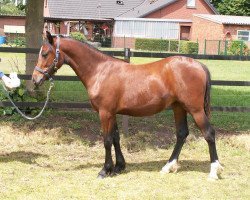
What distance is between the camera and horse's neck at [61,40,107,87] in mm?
6234

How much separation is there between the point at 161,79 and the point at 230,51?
99.4 ft

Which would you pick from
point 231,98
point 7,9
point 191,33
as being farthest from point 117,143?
point 7,9

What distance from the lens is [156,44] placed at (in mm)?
39875

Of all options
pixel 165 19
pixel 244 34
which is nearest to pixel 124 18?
pixel 165 19

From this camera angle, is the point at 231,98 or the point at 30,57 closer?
the point at 30,57

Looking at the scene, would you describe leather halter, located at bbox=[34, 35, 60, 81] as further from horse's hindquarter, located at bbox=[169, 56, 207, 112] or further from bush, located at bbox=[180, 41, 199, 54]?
bush, located at bbox=[180, 41, 199, 54]

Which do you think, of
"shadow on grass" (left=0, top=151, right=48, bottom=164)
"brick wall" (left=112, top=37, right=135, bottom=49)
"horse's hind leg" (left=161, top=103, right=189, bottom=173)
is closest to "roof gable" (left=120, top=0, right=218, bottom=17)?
"brick wall" (left=112, top=37, right=135, bottom=49)

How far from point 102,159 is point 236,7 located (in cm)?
Answer: 5450

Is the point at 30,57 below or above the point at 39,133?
above

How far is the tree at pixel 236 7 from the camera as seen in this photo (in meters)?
57.3

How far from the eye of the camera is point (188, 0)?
163 feet

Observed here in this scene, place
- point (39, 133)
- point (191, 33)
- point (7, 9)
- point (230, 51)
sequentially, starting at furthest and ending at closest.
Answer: point (7, 9) < point (191, 33) < point (230, 51) < point (39, 133)

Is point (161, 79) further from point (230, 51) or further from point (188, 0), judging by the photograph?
point (188, 0)

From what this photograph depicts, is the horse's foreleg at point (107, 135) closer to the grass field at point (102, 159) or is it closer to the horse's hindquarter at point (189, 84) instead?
the grass field at point (102, 159)
